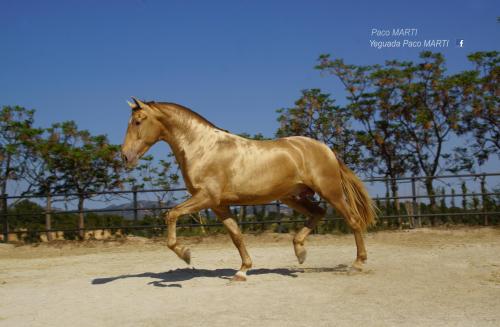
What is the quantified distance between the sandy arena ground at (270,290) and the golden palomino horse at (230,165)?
617 mm

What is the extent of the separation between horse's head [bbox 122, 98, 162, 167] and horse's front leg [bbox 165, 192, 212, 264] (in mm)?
854

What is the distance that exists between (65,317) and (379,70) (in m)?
14.3

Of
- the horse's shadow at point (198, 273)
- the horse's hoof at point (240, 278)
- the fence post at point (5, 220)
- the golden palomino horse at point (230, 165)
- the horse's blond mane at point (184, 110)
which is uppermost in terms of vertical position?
the horse's blond mane at point (184, 110)

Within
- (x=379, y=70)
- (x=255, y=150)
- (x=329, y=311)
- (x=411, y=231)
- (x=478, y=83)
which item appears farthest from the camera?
(x=379, y=70)

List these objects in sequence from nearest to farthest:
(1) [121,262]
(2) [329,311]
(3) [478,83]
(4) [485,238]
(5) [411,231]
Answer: (2) [329,311]
(1) [121,262]
(4) [485,238]
(5) [411,231]
(3) [478,83]

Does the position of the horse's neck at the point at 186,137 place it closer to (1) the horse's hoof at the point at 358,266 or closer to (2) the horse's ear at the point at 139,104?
(2) the horse's ear at the point at 139,104

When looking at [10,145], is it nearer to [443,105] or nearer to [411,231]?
[411,231]

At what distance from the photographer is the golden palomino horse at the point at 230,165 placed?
5633 millimetres

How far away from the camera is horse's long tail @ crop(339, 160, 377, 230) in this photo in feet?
21.5

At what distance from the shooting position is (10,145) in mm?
15102

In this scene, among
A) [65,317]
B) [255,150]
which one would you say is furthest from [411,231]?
[65,317]

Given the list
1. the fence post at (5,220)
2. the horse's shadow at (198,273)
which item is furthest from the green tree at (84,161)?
the horse's shadow at (198,273)

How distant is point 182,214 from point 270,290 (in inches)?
51.5

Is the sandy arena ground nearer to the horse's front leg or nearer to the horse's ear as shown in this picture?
the horse's front leg
